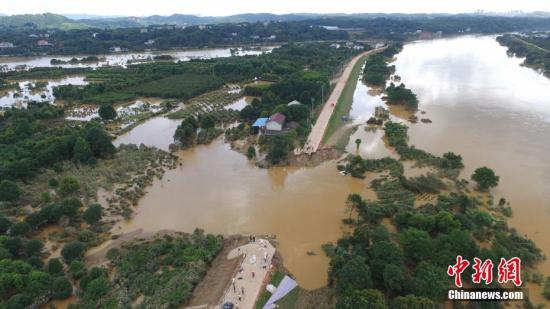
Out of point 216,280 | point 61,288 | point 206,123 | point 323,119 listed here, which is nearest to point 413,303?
point 216,280

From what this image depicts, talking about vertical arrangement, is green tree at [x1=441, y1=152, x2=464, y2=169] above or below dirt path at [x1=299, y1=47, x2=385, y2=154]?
below

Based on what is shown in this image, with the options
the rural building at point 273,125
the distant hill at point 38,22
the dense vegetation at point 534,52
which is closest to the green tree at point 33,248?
the rural building at point 273,125

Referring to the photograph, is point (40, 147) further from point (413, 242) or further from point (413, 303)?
point (413, 303)

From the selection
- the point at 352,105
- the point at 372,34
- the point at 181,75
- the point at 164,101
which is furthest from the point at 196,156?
the point at 372,34

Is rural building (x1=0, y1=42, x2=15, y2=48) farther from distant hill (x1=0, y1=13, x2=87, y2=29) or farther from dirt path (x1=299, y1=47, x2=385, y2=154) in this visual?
dirt path (x1=299, y1=47, x2=385, y2=154)

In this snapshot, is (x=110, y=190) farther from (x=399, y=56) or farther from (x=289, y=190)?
(x=399, y=56)

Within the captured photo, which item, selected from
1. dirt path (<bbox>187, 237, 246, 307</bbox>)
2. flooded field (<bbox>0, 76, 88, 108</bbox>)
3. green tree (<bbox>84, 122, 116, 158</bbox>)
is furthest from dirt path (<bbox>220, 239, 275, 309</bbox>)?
flooded field (<bbox>0, 76, 88, 108</bbox>)
